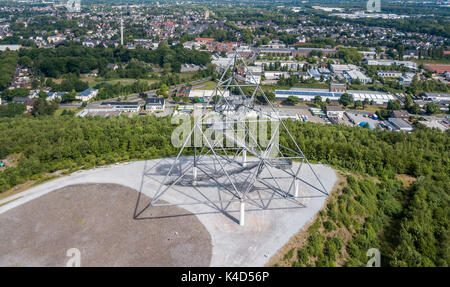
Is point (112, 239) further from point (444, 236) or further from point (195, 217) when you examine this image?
point (444, 236)

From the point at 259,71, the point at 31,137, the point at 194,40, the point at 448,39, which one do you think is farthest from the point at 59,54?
the point at 448,39

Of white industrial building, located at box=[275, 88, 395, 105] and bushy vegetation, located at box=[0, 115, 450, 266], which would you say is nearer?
bushy vegetation, located at box=[0, 115, 450, 266]

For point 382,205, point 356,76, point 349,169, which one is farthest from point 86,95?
point 356,76

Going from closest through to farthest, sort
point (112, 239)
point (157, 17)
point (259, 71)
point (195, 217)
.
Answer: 1. point (112, 239)
2. point (195, 217)
3. point (259, 71)
4. point (157, 17)

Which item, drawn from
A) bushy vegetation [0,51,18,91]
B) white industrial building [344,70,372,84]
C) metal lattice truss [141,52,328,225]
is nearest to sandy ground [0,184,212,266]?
metal lattice truss [141,52,328,225]

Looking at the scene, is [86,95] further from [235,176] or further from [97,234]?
[97,234]

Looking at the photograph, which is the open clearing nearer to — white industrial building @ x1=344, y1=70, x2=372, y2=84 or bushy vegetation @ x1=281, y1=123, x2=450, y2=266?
bushy vegetation @ x1=281, y1=123, x2=450, y2=266

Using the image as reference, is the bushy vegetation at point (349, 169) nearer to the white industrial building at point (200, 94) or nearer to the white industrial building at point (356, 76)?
the white industrial building at point (200, 94)
